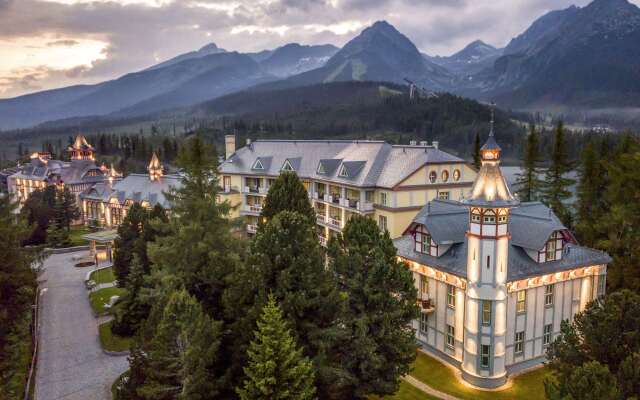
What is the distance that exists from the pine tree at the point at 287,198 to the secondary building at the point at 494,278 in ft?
37.7

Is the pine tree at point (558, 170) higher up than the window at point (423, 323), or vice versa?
the pine tree at point (558, 170)

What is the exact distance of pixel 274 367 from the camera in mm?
22359

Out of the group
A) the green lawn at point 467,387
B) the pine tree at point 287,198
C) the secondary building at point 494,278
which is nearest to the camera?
the secondary building at point 494,278

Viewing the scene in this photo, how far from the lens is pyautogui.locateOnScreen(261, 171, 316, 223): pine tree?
46.3 metres

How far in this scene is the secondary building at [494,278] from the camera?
32938mm

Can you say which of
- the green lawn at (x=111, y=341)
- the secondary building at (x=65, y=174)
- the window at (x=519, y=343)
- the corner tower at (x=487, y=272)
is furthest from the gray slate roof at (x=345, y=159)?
the secondary building at (x=65, y=174)

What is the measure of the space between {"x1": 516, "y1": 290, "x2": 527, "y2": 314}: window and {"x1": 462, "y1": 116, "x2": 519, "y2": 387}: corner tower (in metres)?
2.01

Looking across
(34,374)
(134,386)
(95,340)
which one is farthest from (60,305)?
(134,386)

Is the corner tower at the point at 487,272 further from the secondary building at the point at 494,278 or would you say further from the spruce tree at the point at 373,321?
the spruce tree at the point at 373,321

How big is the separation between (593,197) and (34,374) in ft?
204

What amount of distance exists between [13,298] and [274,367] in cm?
2290

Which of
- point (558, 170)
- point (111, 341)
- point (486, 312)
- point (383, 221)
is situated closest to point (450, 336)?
point (486, 312)

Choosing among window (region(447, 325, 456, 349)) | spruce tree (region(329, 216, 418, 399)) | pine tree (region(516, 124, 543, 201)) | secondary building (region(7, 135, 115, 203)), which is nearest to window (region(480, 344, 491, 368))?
window (region(447, 325, 456, 349))

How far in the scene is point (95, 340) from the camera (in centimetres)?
4506
